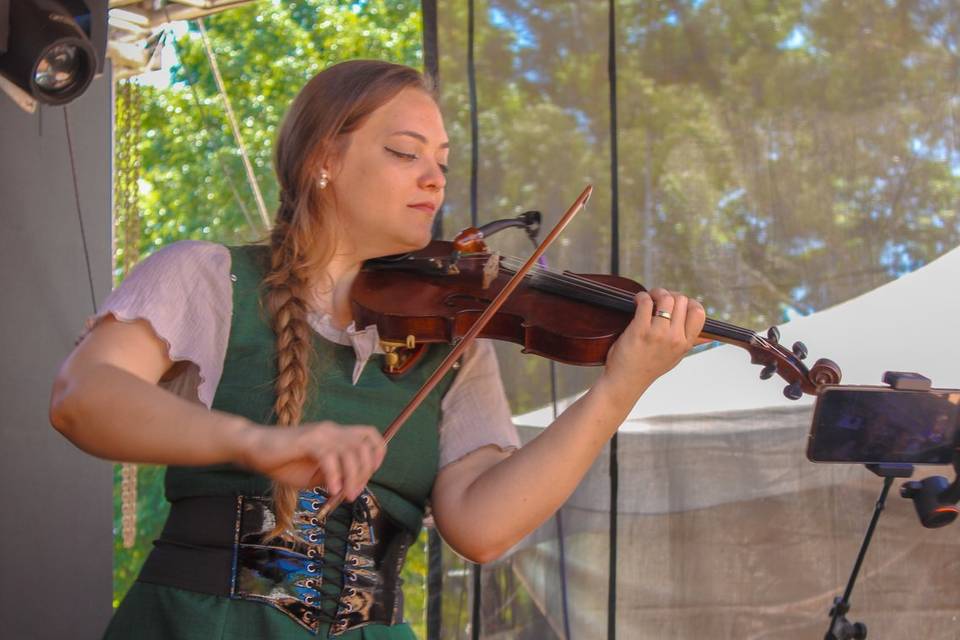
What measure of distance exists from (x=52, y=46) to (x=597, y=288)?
128 cm

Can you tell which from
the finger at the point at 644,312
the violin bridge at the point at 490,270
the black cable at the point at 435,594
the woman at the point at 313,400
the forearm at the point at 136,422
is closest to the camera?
the forearm at the point at 136,422

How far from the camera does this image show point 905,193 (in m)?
2.09

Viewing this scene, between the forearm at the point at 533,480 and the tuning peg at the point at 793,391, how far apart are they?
240mm

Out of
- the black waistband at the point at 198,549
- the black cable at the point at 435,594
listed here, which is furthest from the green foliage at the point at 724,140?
the black waistband at the point at 198,549

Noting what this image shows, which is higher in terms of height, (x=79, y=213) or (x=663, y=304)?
(x=79, y=213)

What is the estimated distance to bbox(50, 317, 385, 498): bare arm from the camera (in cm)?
119

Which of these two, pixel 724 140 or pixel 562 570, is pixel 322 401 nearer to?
pixel 562 570

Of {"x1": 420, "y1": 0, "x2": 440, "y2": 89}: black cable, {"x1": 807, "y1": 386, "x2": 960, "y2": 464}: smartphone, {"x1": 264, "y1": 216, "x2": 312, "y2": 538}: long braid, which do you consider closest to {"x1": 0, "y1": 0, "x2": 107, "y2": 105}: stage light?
{"x1": 420, "y1": 0, "x2": 440, "y2": 89}: black cable

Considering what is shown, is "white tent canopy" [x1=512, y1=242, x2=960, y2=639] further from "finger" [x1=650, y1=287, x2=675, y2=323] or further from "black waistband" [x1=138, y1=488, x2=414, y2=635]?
"black waistband" [x1=138, y1=488, x2=414, y2=635]

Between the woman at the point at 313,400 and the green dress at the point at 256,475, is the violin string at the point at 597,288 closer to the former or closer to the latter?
the woman at the point at 313,400

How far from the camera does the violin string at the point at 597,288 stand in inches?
70.4

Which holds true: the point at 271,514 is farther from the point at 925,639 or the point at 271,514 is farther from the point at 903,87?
the point at 903,87

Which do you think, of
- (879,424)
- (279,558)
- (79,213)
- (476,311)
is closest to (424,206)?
(476,311)

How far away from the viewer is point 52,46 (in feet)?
7.63
